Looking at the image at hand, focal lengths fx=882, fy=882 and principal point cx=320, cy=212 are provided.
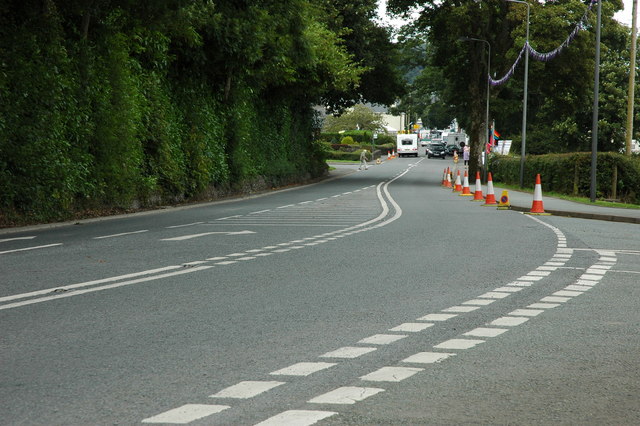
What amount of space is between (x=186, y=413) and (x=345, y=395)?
0.92 m

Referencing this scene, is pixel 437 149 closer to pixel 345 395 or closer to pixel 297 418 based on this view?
pixel 345 395

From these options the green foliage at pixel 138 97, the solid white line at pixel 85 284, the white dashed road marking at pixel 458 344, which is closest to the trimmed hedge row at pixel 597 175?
the green foliage at pixel 138 97

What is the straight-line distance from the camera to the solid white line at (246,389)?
4930 mm

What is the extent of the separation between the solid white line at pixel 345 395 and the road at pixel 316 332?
0.02m

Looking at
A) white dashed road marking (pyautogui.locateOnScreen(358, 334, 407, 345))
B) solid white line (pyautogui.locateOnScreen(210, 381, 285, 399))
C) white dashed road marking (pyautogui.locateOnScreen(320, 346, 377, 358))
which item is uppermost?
solid white line (pyautogui.locateOnScreen(210, 381, 285, 399))

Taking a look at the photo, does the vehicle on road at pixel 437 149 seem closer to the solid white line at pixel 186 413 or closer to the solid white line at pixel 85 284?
the solid white line at pixel 85 284

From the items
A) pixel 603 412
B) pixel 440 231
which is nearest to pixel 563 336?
pixel 603 412

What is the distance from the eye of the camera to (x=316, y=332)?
22.2 feet

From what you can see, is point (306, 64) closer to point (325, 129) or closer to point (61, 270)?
point (61, 270)

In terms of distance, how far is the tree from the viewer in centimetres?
13400

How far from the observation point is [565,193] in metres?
33.6

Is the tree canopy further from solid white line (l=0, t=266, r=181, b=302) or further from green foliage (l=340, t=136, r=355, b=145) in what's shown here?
green foliage (l=340, t=136, r=355, b=145)

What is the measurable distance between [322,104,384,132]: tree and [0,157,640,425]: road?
12083cm

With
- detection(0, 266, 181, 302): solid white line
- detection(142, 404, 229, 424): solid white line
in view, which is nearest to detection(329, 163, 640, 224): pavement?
detection(0, 266, 181, 302): solid white line
